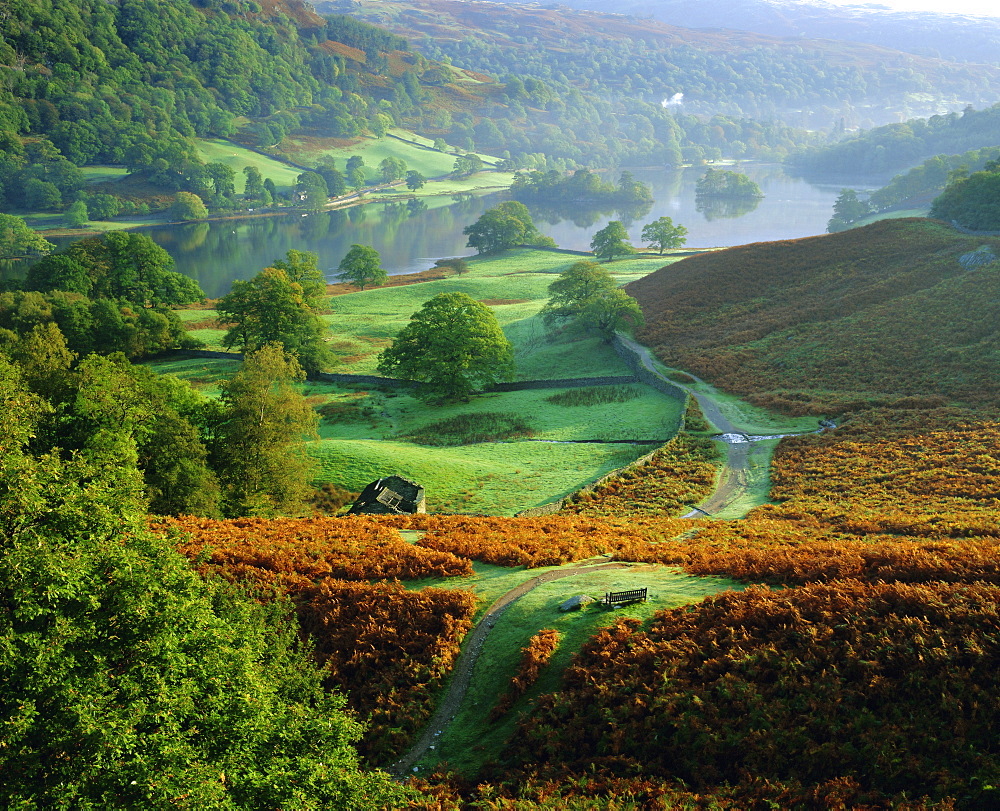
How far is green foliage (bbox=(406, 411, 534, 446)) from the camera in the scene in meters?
48.8

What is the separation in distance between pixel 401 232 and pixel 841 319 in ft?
417

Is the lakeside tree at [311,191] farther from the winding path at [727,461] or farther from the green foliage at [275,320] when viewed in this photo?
the winding path at [727,461]

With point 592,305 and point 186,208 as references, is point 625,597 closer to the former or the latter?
point 592,305

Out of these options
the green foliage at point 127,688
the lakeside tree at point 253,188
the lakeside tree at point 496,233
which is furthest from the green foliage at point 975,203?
the lakeside tree at point 253,188

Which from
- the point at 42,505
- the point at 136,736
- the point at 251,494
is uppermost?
the point at 42,505

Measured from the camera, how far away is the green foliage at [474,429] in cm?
4875

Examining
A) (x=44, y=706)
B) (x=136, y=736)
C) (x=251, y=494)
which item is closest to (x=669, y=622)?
(x=136, y=736)

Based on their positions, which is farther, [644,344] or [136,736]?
[644,344]

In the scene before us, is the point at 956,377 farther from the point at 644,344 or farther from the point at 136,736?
the point at 136,736

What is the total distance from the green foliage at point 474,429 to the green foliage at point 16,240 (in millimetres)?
108688

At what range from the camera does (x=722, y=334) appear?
206 feet

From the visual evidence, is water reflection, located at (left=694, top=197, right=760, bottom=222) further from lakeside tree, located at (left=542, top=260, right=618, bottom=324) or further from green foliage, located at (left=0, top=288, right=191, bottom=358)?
green foliage, located at (left=0, top=288, right=191, bottom=358)

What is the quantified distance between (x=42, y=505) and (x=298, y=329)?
185ft

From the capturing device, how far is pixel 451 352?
186ft
